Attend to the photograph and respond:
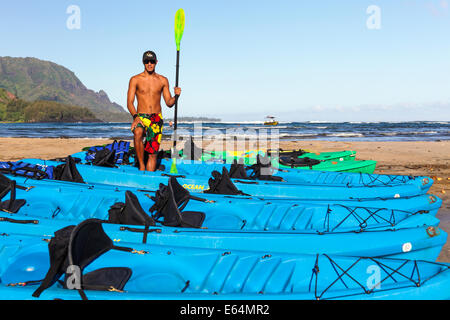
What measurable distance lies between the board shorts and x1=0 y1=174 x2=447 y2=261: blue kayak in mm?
1835

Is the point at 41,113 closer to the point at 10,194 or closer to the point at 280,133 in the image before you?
the point at 280,133

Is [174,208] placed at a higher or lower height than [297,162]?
lower

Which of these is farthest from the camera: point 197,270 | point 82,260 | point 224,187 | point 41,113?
point 41,113

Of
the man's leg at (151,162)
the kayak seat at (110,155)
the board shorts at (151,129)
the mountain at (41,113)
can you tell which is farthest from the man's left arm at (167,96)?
the mountain at (41,113)

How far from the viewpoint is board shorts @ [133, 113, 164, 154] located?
7.16 metres

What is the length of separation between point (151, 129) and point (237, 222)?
3198mm

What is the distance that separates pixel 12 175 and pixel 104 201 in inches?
88.8

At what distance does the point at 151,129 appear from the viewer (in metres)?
7.27

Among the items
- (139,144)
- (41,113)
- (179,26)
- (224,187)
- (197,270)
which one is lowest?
(197,270)

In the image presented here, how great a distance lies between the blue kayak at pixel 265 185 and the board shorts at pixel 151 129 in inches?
23.9

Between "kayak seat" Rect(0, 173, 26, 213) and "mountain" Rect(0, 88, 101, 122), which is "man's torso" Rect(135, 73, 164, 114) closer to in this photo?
"kayak seat" Rect(0, 173, 26, 213)

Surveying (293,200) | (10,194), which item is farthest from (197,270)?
(10,194)
